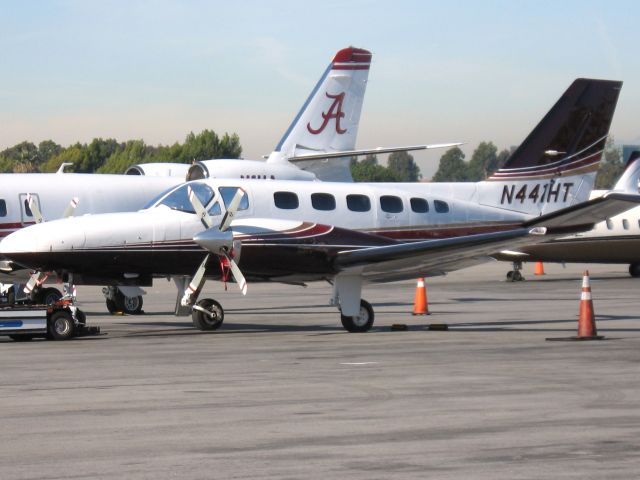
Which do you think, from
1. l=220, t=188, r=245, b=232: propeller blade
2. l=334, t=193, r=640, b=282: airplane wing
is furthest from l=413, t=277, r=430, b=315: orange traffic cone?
l=220, t=188, r=245, b=232: propeller blade

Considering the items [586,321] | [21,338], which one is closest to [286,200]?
[21,338]

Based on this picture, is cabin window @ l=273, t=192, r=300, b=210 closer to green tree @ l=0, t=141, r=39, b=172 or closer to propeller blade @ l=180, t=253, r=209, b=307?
propeller blade @ l=180, t=253, r=209, b=307

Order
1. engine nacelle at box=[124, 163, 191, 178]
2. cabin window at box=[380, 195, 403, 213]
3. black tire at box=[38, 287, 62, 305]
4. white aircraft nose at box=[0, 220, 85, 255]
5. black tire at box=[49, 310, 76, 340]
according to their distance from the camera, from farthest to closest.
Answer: engine nacelle at box=[124, 163, 191, 178], black tire at box=[38, 287, 62, 305], cabin window at box=[380, 195, 403, 213], black tire at box=[49, 310, 76, 340], white aircraft nose at box=[0, 220, 85, 255]

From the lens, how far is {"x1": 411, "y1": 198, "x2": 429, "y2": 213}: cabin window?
77.6 feet

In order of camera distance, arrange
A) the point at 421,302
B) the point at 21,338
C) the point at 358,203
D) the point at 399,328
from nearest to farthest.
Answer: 1. the point at 21,338
2. the point at 399,328
3. the point at 358,203
4. the point at 421,302

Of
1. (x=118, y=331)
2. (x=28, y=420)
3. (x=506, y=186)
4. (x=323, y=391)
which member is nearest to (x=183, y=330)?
(x=118, y=331)

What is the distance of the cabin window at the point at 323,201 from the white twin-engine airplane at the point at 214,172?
4.48 m

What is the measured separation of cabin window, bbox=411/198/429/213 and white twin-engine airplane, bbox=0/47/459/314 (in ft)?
19.2

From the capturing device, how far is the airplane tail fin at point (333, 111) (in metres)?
37.9

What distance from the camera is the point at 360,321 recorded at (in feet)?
69.4

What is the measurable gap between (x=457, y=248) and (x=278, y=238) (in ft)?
10.1

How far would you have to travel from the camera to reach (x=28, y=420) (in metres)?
11.0

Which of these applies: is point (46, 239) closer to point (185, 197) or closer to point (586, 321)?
point (185, 197)

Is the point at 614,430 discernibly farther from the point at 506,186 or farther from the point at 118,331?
the point at 506,186
